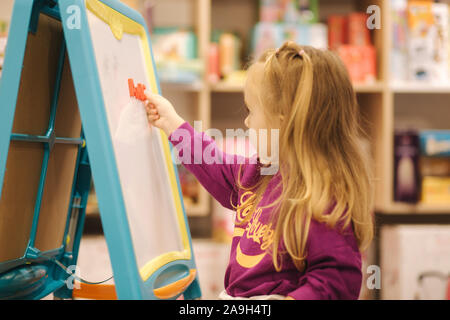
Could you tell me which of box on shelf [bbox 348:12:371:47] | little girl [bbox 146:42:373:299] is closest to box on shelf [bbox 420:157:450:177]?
box on shelf [bbox 348:12:371:47]

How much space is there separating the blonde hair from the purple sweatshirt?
0.08ft

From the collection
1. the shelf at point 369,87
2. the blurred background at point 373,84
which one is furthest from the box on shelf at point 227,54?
the shelf at point 369,87

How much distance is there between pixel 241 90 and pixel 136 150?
3.56 ft

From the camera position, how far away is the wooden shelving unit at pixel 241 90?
185cm

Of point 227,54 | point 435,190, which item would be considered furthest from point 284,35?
point 435,190

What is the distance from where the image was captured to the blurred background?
1842 millimetres

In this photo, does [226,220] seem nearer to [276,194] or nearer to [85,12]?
[276,194]

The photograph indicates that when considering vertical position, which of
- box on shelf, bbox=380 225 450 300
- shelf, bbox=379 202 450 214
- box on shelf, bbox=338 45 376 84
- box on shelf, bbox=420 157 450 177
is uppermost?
box on shelf, bbox=338 45 376 84

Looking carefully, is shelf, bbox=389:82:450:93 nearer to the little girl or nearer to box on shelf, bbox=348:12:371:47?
box on shelf, bbox=348:12:371:47

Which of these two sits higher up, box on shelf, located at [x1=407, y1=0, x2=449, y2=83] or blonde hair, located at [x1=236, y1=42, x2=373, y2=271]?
box on shelf, located at [x1=407, y1=0, x2=449, y2=83]

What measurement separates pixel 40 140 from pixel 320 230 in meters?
0.55

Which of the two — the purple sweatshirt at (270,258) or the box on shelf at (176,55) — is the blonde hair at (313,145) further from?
the box on shelf at (176,55)

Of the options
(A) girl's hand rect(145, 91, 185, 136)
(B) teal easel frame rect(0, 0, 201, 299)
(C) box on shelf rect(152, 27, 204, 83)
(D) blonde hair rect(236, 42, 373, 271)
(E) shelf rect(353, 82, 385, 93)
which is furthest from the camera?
(E) shelf rect(353, 82, 385, 93)

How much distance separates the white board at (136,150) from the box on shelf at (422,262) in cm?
115
